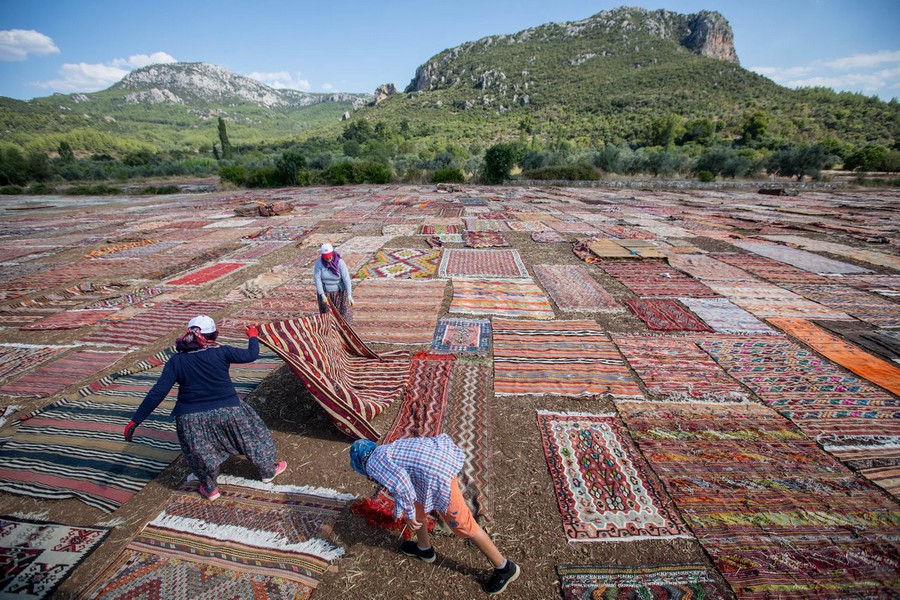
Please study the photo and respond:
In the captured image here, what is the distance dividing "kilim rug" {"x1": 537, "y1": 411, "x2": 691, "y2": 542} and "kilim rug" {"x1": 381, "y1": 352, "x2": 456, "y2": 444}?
114 cm

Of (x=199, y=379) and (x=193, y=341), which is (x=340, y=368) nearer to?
Result: (x=199, y=379)

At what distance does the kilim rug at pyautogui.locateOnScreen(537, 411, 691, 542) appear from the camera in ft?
8.94

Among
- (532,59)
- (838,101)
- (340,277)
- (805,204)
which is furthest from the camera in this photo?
(532,59)

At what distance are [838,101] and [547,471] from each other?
7296 centimetres

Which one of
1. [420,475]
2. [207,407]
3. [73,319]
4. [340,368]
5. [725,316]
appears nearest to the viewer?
[420,475]

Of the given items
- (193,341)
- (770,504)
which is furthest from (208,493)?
(770,504)

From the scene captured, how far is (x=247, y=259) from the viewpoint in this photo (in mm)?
10086

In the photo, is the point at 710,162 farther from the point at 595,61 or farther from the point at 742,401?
the point at 595,61

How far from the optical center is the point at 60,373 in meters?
4.82

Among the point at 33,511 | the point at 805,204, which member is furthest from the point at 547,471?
the point at 805,204

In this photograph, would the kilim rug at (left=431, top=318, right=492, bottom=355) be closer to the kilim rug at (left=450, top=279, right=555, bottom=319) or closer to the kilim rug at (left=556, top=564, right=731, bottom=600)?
the kilim rug at (left=450, top=279, right=555, bottom=319)

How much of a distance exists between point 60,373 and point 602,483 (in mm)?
6781

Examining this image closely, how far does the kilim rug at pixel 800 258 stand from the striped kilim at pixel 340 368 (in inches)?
395

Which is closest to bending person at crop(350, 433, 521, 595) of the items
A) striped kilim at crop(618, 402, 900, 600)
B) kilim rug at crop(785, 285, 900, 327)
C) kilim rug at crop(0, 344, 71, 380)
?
striped kilim at crop(618, 402, 900, 600)
